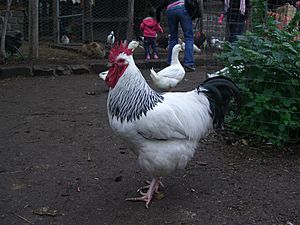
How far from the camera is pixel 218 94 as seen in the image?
3832 mm

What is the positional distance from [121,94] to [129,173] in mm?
1068

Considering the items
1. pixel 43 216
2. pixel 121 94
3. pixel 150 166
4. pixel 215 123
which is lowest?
pixel 43 216

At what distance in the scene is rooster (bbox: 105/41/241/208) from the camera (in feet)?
11.2

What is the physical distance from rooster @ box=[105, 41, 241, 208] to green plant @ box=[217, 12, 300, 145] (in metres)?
1.35

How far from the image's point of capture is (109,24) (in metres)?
12.8

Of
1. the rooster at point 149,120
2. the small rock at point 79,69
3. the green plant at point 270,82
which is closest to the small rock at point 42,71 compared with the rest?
the small rock at point 79,69

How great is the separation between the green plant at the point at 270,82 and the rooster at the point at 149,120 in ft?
4.44

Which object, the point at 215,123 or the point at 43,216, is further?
the point at 215,123

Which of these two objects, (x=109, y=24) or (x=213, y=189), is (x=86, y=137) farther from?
(x=109, y=24)

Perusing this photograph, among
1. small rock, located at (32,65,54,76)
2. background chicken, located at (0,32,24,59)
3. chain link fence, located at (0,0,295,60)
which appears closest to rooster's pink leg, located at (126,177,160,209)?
small rock, located at (32,65,54,76)

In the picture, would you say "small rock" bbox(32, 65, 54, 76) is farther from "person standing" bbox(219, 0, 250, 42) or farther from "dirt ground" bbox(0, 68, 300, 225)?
"person standing" bbox(219, 0, 250, 42)

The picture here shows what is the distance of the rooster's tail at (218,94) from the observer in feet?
12.5

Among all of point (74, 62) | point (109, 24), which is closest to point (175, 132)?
point (74, 62)

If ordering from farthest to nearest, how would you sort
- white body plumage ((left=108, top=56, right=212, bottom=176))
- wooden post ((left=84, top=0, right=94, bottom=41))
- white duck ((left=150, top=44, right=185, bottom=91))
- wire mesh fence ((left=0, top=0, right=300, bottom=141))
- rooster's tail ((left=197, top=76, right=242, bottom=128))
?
wooden post ((left=84, top=0, right=94, bottom=41)), wire mesh fence ((left=0, top=0, right=300, bottom=141)), white duck ((left=150, top=44, right=185, bottom=91)), rooster's tail ((left=197, top=76, right=242, bottom=128)), white body plumage ((left=108, top=56, right=212, bottom=176))
